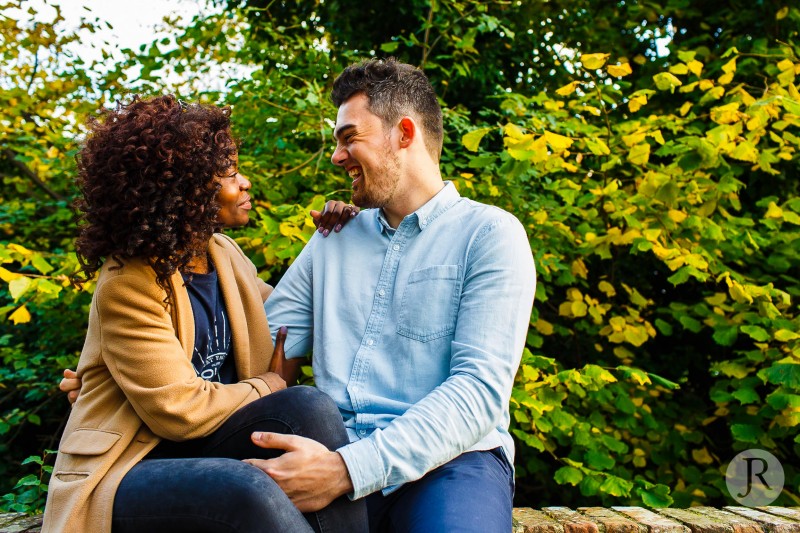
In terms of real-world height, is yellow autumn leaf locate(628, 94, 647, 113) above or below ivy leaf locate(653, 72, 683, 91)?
below

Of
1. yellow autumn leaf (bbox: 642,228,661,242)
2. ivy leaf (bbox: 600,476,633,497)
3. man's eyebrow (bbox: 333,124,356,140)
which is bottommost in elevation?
ivy leaf (bbox: 600,476,633,497)

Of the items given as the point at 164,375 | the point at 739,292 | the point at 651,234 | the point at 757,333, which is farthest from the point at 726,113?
the point at 164,375

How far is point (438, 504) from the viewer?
Result: 163cm

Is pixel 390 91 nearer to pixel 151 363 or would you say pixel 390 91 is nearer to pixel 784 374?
pixel 151 363

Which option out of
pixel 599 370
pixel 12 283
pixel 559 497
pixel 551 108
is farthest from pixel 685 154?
pixel 12 283

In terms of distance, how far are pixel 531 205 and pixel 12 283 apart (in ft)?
6.38

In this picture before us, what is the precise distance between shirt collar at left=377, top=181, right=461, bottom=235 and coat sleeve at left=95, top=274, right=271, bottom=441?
747mm

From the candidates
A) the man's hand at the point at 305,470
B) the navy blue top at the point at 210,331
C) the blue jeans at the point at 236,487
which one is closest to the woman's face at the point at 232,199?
the navy blue top at the point at 210,331

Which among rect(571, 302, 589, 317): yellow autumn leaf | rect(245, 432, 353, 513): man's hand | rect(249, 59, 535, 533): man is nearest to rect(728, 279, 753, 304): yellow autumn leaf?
rect(571, 302, 589, 317): yellow autumn leaf

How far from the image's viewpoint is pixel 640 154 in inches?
114

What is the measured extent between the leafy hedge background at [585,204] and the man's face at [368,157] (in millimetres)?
366

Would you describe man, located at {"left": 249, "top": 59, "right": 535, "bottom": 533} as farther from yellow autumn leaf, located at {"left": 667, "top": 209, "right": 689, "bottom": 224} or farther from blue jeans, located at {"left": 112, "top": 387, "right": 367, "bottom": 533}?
yellow autumn leaf, located at {"left": 667, "top": 209, "right": 689, "bottom": 224}

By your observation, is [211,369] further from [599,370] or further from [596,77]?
[596,77]

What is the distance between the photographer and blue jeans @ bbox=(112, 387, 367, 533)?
1426mm
